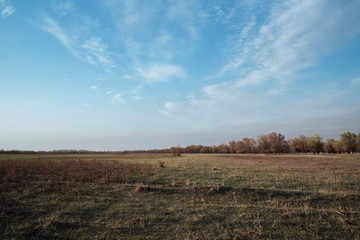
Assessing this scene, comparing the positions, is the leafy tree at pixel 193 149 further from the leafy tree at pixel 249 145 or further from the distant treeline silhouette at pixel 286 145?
the leafy tree at pixel 249 145

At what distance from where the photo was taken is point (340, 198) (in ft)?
34.7

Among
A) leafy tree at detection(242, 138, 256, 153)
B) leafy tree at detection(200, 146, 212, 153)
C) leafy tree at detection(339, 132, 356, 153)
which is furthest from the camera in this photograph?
leafy tree at detection(200, 146, 212, 153)

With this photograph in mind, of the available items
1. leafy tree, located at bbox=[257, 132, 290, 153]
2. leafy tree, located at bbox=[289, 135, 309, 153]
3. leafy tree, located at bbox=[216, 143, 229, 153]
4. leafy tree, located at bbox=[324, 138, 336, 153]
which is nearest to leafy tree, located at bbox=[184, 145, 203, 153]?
leafy tree, located at bbox=[216, 143, 229, 153]

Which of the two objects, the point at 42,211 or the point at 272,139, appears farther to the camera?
the point at 272,139

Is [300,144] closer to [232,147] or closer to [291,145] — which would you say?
[291,145]

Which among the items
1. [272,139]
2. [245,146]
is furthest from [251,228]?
[245,146]

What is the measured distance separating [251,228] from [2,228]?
354 inches

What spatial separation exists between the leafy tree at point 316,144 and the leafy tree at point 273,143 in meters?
18.1

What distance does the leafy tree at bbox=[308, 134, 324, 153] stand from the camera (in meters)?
91.4

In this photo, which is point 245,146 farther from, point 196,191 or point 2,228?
point 2,228

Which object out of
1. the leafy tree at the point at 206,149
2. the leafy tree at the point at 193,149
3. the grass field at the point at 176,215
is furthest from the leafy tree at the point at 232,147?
the grass field at the point at 176,215

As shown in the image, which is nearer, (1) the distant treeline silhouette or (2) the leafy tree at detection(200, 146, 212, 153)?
(1) the distant treeline silhouette

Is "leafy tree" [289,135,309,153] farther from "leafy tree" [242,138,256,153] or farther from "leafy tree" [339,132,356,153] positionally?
"leafy tree" [242,138,256,153]

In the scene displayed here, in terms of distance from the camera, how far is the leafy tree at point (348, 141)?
78.7 meters
